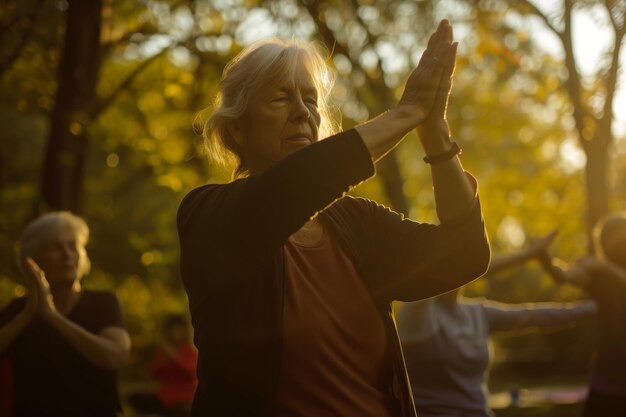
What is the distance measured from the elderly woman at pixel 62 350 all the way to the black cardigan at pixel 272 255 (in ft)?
7.73

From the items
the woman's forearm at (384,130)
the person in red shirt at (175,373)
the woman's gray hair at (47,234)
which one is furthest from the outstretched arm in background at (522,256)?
the person in red shirt at (175,373)

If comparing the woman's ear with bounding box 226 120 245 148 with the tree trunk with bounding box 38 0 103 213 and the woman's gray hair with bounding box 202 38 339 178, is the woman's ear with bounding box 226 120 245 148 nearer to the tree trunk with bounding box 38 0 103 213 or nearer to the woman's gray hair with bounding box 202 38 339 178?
the woman's gray hair with bounding box 202 38 339 178

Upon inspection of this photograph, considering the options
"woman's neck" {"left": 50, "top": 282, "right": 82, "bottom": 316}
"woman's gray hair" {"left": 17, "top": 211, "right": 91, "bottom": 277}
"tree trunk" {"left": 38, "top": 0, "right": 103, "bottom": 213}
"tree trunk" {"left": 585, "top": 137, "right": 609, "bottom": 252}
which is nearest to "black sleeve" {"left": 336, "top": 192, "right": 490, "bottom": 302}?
"woman's neck" {"left": 50, "top": 282, "right": 82, "bottom": 316}

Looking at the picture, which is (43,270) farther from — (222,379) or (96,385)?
(222,379)

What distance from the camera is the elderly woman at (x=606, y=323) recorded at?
598cm

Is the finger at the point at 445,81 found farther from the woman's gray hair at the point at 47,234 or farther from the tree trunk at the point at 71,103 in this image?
the tree trunk at the point at 71,103

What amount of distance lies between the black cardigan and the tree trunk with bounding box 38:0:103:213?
574cm

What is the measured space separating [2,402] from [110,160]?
6.55 m

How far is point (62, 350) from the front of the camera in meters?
4.56

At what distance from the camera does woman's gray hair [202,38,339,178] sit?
7.91 ft

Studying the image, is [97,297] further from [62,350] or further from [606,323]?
[606,323]

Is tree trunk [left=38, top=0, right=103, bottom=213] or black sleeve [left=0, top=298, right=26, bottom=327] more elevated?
tree trunk [left=38, top=0, right=103, bottom=213]

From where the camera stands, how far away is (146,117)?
433 inches

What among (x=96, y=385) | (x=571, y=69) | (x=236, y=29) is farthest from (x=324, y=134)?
(x=236, y=29)
